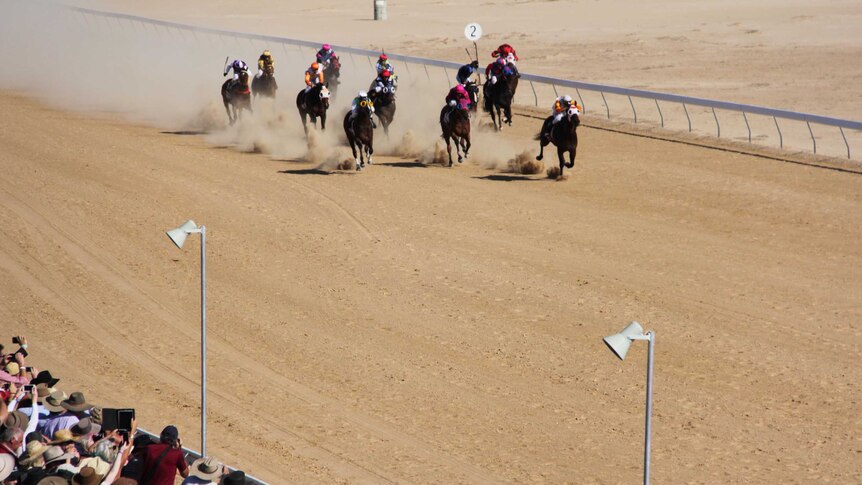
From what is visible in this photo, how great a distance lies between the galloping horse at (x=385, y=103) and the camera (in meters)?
27.8

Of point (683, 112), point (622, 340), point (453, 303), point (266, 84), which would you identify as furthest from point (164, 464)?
point (683, 112)

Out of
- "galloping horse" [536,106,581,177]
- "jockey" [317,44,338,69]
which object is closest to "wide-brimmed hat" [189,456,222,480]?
"galloping horse" [536,106,581,177]

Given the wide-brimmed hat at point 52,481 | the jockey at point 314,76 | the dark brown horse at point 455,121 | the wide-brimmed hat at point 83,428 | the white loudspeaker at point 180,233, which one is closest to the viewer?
the wide-brimmed hat at point 52,481

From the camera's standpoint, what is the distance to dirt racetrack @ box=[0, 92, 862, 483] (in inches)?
519

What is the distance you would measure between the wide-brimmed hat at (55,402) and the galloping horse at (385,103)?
1725cm

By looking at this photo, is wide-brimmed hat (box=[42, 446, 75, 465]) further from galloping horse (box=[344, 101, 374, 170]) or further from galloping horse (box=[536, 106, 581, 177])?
galloping horse (box=[344, 101, 374, 170])

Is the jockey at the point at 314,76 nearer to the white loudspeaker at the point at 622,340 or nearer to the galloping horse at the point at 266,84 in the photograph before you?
the galloping horse at the point at 266,84

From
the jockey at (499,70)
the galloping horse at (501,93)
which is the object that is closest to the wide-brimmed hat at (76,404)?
the galloping horse at (501,93)

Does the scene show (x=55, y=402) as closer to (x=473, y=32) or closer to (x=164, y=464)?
(x=164, y=464)

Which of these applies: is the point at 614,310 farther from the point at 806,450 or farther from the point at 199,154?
the point at 199,154

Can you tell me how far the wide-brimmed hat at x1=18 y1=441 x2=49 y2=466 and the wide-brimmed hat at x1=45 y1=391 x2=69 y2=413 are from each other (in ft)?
5.04

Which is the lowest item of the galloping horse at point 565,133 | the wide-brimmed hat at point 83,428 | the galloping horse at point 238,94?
the wide-brimmed hat at point 83,428

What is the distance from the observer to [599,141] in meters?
29.2

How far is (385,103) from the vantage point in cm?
2803
